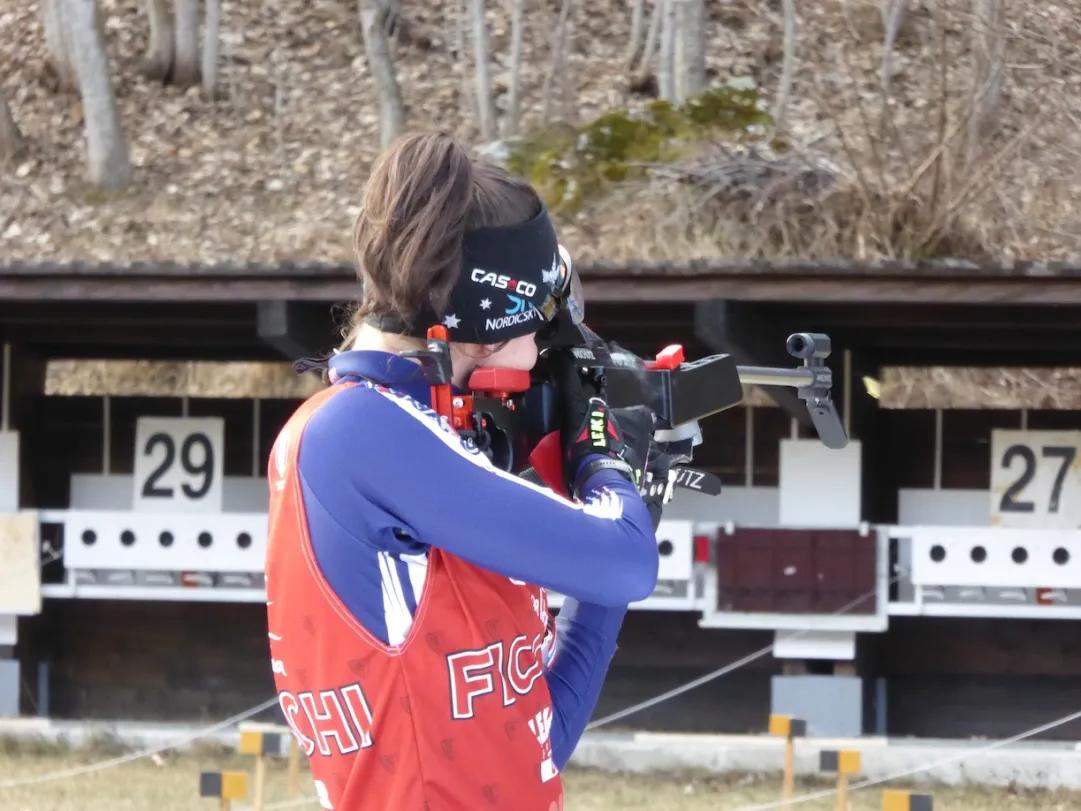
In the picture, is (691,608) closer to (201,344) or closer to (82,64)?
(201,344)

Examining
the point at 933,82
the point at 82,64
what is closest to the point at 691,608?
the point at 933,82

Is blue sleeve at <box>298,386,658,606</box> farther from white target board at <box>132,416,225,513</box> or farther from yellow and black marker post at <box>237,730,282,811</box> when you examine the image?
white target board at <box>132,416,225,513</box>

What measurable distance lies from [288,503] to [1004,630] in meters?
6.98

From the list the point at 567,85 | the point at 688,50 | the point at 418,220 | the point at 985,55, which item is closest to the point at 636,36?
the point at 567,85

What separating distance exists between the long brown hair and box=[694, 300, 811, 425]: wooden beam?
4.74 metres

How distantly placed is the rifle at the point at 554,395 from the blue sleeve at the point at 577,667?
0.22 metres

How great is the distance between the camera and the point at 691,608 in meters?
7.77

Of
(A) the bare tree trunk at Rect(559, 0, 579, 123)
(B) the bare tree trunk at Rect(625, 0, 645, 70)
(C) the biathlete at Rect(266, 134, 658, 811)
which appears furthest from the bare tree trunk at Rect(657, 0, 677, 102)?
(C) the biathlete at Rect(266, 134, 658, 811)

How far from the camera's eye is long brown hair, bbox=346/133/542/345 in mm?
1773

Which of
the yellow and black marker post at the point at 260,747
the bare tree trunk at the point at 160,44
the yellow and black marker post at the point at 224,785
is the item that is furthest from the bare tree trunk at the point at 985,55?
the bare tree trunk at the point at 160,44

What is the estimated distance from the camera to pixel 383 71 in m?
17.3

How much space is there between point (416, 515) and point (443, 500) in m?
0.04

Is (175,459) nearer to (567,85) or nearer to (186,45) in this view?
(567,85)

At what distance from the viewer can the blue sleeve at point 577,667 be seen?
6.70 ft
